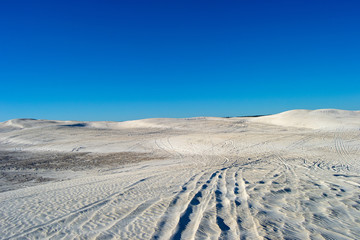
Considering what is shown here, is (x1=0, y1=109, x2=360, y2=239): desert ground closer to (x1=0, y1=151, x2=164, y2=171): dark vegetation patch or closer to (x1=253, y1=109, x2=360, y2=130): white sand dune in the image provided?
(x1=0, y1=151, x2=164, y2=171): dark vegetation patch

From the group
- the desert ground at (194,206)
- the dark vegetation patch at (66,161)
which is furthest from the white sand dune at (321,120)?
the dark vegetation patch at (66,161)

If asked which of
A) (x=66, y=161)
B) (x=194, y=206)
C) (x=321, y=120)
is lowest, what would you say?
(x=194, y=206)

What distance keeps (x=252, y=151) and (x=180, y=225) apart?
532 inches

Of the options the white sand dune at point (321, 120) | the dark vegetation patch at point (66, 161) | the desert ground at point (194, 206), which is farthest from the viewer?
the white sand dune at point (321, 120)

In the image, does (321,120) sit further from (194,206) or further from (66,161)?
(194,206)

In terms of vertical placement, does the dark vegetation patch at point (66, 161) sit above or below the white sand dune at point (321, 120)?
below

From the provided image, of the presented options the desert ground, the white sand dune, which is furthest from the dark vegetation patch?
the white sand dune

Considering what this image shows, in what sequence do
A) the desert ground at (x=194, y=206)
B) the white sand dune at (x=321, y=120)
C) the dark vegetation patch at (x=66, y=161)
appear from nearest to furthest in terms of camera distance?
the desert ground at (x=194, y=206) < the dark vegetation patch at (x=66, y=161) < the white sand dune at (x=321, y=120)

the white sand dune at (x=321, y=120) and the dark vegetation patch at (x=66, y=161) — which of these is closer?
the dark vegetation patch at (x=66, y=161)

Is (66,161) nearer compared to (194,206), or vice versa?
(194,206)

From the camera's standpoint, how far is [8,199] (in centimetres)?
738

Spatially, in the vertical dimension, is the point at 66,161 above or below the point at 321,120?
below

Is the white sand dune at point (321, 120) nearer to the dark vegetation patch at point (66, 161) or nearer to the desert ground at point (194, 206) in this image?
the desert ground at point (194, 206)

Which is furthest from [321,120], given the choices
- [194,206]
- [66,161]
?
[194,206]
